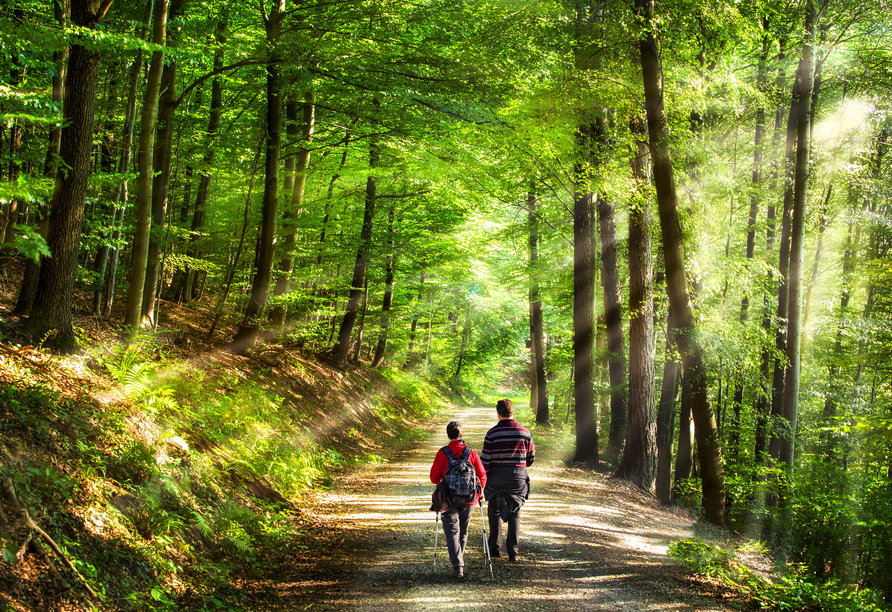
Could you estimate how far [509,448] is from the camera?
6.52 metres

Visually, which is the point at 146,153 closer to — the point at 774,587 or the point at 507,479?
the point at 507,479

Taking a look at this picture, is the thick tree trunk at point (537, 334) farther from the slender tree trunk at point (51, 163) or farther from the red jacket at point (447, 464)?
the slender tree trunk at point (51, 163)

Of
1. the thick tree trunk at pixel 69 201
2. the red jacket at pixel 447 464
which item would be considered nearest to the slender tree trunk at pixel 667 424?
the red jacket at pixel 447 464

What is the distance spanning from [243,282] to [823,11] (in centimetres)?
1460

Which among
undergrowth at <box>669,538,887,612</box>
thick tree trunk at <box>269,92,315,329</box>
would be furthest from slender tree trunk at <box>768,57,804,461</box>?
thick tree trunk at <box>269,92,315,329</box>

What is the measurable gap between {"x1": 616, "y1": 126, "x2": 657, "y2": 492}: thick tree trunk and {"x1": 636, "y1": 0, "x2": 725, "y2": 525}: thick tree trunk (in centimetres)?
297

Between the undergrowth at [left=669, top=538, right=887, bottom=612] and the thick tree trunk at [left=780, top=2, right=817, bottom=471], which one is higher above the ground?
the thick tree trunk at [left=780, top=2, right=817, bottom=471]

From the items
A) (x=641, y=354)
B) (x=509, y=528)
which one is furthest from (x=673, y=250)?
(x=509, y=528)

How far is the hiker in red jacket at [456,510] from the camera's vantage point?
19.1 feet

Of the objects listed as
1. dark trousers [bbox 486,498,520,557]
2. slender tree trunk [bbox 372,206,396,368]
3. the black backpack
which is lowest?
dark trousers [bbox 486,498,520,557]

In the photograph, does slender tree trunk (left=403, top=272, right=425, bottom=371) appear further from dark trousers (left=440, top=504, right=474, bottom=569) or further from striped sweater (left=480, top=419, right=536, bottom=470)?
dark trousers (left=440, top=504, right=474, bottom=569)

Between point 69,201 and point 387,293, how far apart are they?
1351 cm

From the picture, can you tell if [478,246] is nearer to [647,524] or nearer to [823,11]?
[823,11]

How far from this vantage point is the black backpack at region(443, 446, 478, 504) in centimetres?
595
